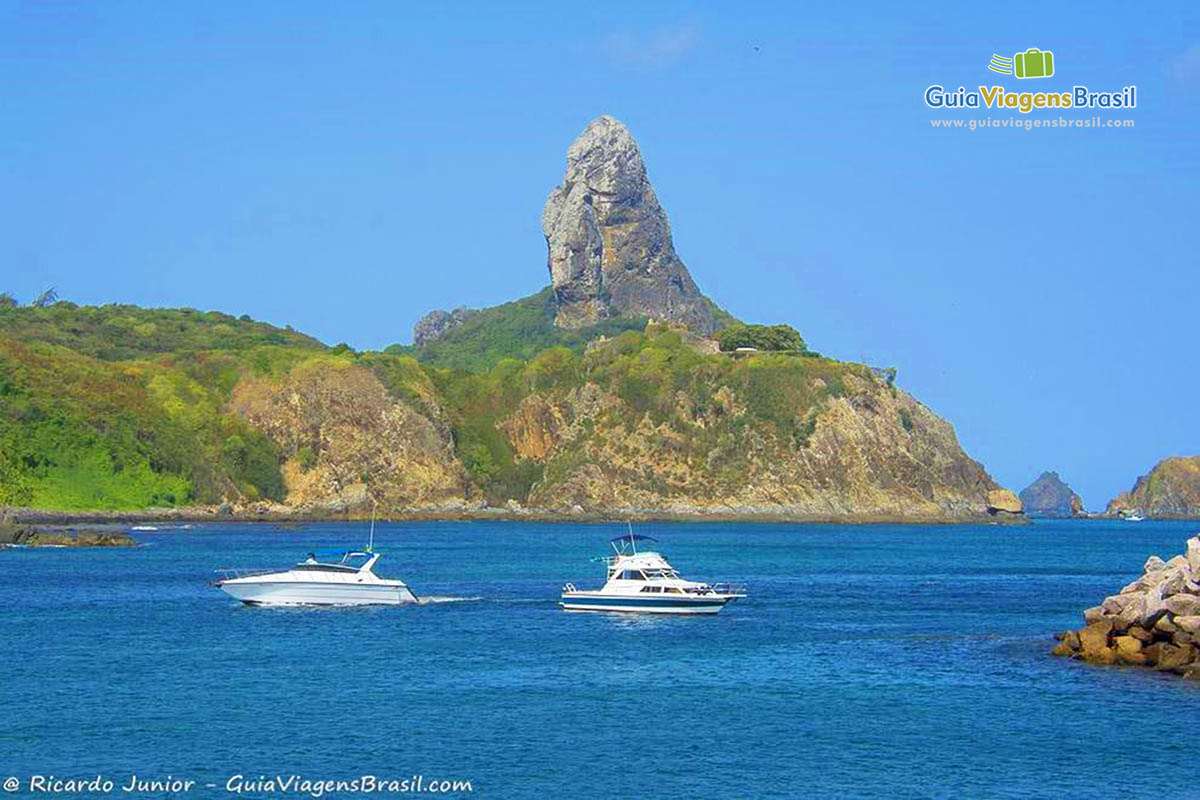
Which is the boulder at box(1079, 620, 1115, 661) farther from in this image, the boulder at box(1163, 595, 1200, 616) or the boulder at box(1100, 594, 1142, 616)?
the boulder at box(1163, 595, 1200, 616)

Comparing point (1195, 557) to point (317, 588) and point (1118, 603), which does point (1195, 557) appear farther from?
point (317, 588)

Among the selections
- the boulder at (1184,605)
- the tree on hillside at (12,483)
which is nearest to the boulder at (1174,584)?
the boulder at (1184,605)

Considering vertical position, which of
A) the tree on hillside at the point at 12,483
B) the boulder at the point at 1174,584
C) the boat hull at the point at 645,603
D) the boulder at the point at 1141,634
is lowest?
the boulder at the point at 1141,634

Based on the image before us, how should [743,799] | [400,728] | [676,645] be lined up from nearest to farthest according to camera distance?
1. [743,799]
2. [400,728]
3. [676,645]

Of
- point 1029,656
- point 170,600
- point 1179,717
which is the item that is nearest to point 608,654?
point 1029,656

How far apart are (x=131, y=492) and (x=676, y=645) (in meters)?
145

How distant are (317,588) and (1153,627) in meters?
40.1

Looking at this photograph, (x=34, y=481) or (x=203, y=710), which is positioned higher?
(x=34, y=481)

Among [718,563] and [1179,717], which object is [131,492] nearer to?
[718,563]

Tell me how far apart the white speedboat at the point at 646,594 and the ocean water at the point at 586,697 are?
129 cm

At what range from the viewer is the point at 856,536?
18688 centimetres

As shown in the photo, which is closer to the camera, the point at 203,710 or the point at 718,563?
the point at 203,710

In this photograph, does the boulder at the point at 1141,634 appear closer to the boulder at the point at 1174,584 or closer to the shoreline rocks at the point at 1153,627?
the shoreline rocks at the point at 1153,627

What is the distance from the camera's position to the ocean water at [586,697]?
129 feet
